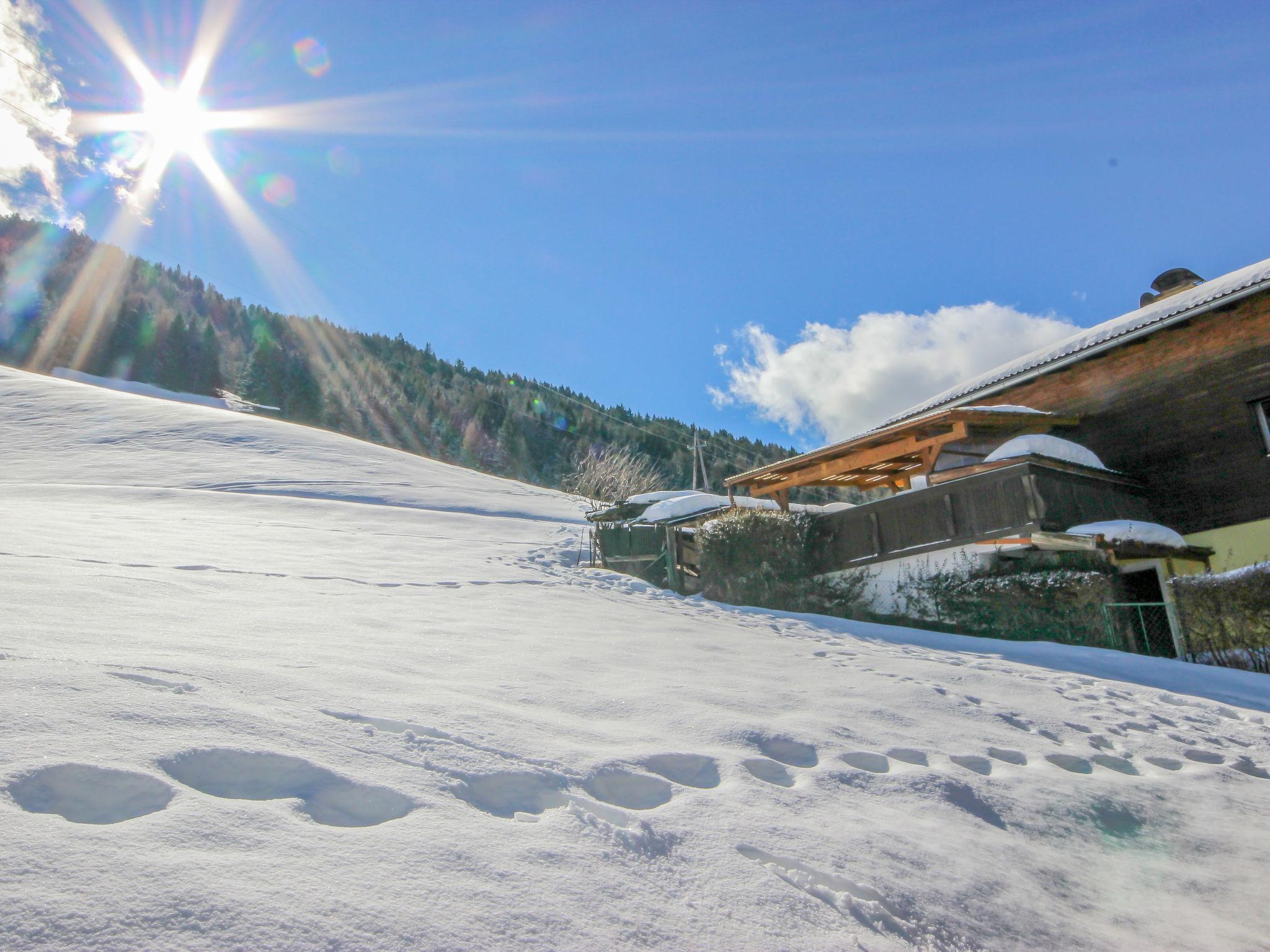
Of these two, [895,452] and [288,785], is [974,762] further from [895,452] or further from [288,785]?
[895,452]

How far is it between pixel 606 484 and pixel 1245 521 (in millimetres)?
21376

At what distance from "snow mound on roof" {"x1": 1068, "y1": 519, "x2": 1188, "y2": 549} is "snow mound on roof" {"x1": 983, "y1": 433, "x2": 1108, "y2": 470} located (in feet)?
3.93

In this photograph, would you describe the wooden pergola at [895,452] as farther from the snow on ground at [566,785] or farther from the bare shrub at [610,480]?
the bare shrub at [610,480]

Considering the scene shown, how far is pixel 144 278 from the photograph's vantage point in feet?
236

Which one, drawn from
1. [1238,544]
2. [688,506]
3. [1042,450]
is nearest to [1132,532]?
[1042,450]

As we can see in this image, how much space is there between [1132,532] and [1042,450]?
5.89 ft

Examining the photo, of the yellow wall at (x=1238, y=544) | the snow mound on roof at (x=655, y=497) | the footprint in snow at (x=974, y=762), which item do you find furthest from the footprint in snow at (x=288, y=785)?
the snow mound on roof at (x=655, y=497)

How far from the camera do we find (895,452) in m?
13.9

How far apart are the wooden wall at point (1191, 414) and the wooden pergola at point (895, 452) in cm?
88

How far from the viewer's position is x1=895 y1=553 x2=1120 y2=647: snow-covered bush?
387 inches

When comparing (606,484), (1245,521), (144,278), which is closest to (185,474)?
(606,484)

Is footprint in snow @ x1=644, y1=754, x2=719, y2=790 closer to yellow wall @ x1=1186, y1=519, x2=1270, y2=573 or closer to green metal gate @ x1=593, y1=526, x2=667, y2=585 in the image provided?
green metal gate @ x1=593, y1=526, x2=667, y2=585

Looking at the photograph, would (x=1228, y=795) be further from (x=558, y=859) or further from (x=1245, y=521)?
(x=1245, y=521)

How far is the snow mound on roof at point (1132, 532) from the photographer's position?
11258 millimetres
